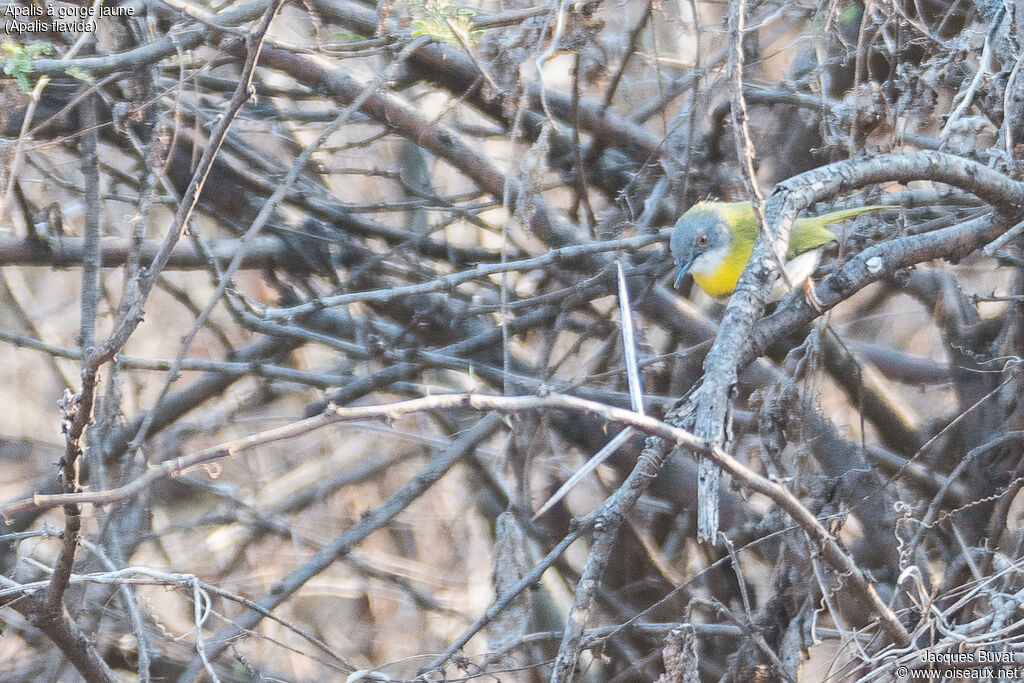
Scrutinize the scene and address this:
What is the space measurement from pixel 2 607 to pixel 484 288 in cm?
296

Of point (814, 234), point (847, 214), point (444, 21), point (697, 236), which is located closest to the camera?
point (444, 21)

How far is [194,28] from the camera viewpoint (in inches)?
138

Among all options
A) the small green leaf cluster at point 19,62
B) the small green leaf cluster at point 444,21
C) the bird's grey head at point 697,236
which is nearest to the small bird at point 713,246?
the bird's grey head at point 697,236

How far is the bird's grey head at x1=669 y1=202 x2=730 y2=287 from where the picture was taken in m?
3.52

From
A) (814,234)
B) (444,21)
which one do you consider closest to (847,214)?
(814,234)

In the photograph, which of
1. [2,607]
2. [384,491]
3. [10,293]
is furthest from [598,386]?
[10,293]

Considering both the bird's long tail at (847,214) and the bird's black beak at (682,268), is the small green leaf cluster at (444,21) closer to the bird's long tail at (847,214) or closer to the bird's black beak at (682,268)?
the bird's black beak at (682,268)

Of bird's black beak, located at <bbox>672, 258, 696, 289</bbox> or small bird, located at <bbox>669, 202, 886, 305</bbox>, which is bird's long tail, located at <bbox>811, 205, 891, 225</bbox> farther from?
bird's black beak, located at <bbox>672, 258, 696, 289</bbox>

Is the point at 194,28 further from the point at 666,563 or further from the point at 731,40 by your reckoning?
the point at 666,563

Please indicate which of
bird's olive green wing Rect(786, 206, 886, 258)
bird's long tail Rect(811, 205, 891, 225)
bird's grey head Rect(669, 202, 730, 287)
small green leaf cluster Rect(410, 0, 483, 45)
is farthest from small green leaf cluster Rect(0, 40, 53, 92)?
bird's long tail Rect(811, 205, 891, 225)

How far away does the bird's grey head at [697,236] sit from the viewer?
3.52 m

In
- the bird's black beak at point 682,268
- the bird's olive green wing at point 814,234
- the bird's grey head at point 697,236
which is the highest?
the bird's grey head at point 697,236

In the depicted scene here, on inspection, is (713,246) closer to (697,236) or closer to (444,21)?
(697,236)

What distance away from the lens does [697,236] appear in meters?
3.52
